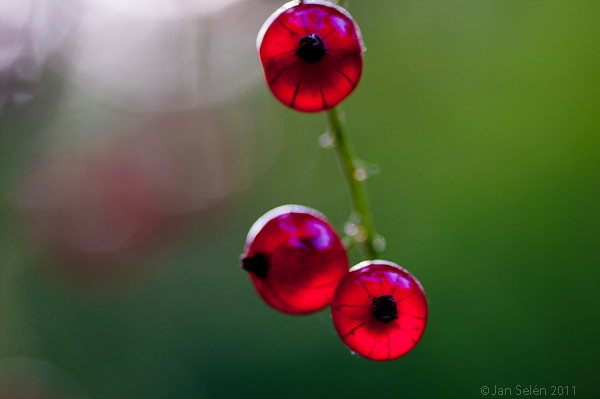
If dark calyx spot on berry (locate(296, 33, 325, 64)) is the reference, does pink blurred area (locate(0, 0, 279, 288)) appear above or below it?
above

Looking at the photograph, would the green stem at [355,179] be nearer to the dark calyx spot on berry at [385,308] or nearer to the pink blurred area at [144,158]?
the dark calyx spot on berry at [385,308]

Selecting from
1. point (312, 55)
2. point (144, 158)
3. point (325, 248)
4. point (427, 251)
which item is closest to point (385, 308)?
point (325, 248)

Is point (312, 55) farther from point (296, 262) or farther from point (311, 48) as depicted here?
point (296, 262)

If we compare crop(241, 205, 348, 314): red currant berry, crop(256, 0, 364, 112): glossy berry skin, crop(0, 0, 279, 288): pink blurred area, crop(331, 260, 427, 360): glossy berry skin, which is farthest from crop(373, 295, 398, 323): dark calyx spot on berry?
crop(0, 0, 279, 288): pink blurred area

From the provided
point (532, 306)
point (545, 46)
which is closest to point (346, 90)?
point (532, 306)

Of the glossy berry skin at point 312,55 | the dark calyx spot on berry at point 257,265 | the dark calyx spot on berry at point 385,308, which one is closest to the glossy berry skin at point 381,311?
the dark calyx spot on berry at point 385,308

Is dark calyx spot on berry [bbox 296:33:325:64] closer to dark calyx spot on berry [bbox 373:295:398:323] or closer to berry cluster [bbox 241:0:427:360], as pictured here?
berry cluster [bbox 241:0:427:360]

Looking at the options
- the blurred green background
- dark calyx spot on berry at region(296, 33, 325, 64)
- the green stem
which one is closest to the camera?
dark calyx spot on berry at region(296, 33, 325, 64)
